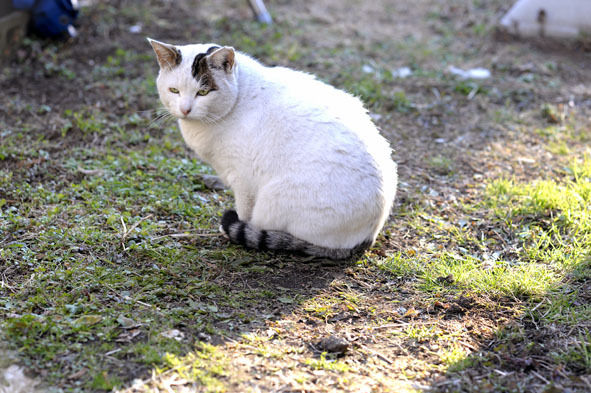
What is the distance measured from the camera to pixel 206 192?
435cm

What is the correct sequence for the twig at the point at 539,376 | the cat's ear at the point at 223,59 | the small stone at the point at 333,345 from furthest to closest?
the cat's ear at the point at 223,59, the small stone at the point at 333,345, the twig at the point at 539,376

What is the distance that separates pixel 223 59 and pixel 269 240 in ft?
3.58

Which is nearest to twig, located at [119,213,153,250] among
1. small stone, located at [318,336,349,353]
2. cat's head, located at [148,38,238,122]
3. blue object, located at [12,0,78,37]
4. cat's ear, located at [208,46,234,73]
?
cat's head, located at [148,38,238,122]

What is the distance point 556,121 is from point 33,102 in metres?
5.07

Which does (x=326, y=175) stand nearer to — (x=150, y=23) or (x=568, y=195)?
(x=568, y=195)

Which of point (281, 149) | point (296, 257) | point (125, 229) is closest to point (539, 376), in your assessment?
point (296, 257)

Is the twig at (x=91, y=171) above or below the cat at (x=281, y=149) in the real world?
below

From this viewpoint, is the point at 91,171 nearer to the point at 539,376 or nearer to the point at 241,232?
the point at 241,232

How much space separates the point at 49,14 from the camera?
251 inches

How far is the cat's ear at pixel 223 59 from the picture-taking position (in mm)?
3212

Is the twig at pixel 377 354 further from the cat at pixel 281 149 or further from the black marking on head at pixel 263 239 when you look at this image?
the black marking on head at pixel 263 239

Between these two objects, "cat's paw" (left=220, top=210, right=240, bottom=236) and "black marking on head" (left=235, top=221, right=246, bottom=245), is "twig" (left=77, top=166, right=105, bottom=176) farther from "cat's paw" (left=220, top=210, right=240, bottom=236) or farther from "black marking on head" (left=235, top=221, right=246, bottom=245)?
"black marking on head" (left=235, top=221, right=246, bottom=245)

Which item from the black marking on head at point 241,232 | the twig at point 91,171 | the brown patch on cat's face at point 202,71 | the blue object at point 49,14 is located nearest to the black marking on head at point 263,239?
the black marking on head at point 241,232

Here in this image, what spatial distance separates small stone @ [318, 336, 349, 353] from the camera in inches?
108
